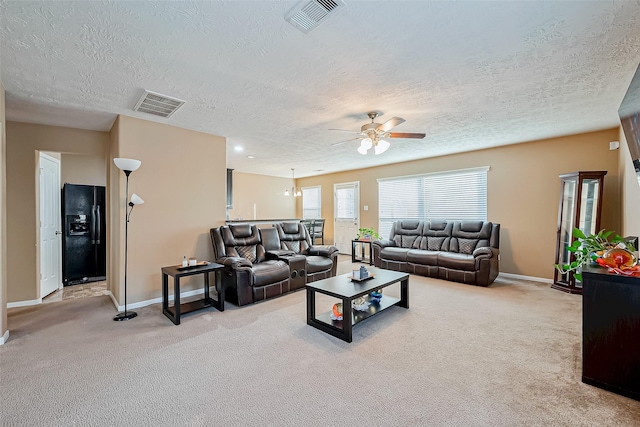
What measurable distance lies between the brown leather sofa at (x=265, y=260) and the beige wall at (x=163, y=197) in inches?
17.2

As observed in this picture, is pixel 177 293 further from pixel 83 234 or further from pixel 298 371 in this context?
pixel 83 234

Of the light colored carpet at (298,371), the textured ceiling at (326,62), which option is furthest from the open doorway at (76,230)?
the textured ceiling at (326,62)

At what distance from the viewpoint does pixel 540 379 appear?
80.4 inches

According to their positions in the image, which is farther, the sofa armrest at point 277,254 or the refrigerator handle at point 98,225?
the refrigerator handle at point 98,225

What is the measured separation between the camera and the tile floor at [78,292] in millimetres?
4117

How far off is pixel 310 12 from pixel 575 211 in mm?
4869

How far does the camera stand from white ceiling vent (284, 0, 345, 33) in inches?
63.9

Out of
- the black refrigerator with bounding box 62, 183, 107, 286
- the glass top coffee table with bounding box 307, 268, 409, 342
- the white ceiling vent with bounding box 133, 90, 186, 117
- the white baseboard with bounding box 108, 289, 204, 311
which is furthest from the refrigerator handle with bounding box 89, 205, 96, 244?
the glass top coffee table with bounding box 307, 268, 409, 342

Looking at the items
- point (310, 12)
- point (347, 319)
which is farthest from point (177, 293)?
point (310, 12)

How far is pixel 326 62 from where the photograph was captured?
2.27 m

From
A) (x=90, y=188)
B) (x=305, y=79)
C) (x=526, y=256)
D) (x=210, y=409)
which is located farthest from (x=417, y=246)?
(x=90, y=188)

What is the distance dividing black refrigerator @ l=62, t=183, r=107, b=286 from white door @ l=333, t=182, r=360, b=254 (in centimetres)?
562

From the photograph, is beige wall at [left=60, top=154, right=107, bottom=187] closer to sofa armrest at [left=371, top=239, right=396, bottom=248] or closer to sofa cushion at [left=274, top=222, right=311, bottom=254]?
sofa cushion at [left=274, top=222, right=311, bottom=254]

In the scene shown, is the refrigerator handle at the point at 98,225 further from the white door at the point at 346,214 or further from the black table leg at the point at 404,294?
the white door at the point at 346,214
